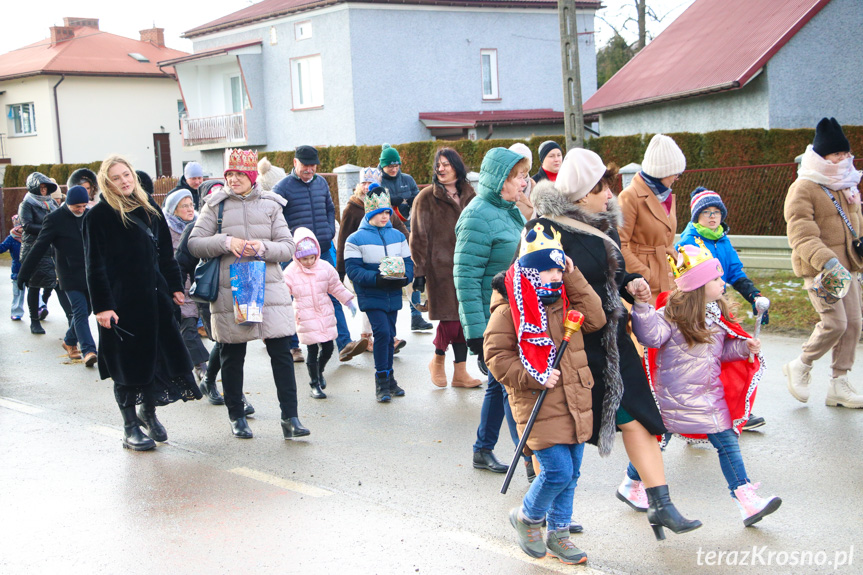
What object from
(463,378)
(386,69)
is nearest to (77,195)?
(463,378)

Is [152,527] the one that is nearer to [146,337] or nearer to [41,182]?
[146,337]

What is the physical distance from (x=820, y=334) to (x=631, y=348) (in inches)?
116

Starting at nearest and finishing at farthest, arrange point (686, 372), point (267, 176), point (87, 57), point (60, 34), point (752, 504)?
point (752, 504)
point (686, 372)
point (267, 176)
point (87, 57)
point (60, 34)

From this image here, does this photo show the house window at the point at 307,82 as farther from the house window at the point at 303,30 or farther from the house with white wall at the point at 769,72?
the house with white wall at the point at 769,72

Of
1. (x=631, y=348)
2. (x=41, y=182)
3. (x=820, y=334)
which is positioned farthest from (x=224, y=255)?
(x=41, y=182)

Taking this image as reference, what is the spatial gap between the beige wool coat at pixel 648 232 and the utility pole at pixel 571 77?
32.3ft

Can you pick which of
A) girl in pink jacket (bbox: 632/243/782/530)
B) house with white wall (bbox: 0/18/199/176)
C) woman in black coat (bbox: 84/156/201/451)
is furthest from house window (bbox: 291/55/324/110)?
girl in pink jacket (bbox: 632/243/782/530)

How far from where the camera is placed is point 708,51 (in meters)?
23.1

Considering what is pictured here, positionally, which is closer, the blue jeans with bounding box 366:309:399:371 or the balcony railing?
the blue jeans with bounding box 366:309:399:371

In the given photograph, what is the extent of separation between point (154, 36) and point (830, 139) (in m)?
51.8

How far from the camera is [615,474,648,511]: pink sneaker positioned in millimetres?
4984

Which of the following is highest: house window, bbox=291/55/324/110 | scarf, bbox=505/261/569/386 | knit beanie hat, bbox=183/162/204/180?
house window, bbox=291/55/324/110

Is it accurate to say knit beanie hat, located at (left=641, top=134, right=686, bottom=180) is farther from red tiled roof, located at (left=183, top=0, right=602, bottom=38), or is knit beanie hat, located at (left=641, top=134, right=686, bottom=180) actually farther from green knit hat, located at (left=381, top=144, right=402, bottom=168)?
red tiled roof, located at (left=183, top=0, right=602, bottom=38)

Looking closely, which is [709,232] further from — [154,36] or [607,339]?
[154,36]
